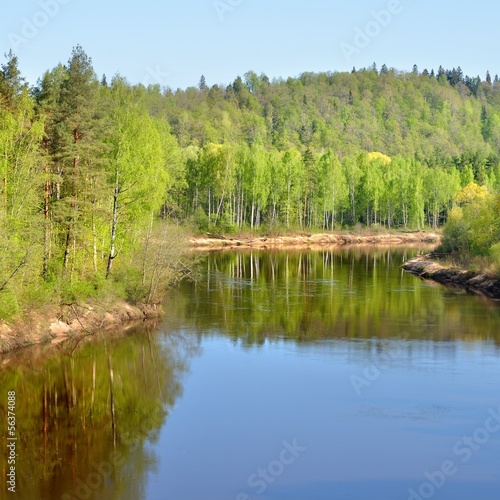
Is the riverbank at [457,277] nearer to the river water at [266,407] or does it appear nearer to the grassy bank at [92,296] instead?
the river water at [266,407]

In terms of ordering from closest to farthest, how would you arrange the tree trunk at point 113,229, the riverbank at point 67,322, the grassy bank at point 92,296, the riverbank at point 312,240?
1. the riverbank at point 67,322
2. the grassy bank at point 92,296
3. the tree trunk at point 113,229
4. the riverbank at point 312,240

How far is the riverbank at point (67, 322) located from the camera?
2650 centimetres

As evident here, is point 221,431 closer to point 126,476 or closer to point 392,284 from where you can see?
point 126,476

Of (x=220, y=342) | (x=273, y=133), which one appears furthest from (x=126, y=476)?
(x=273, y=133)

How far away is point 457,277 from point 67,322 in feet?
94.5

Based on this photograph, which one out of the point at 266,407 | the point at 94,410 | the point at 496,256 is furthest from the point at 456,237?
the point at 94,410

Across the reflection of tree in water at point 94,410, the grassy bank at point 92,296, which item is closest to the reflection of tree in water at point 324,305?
the grassy bank at point 92,296

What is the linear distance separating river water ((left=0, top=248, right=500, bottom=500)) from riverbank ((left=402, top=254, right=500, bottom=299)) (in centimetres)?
818

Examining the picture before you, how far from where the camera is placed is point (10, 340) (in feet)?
85.5

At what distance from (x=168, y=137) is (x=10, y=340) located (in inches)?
1383

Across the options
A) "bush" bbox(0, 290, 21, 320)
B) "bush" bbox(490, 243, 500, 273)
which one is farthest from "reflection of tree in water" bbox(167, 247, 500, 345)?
"bush" bbox(0, 290, 21, 320)

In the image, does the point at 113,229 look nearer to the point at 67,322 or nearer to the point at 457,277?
the point at 67,322

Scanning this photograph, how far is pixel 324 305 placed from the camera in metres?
38.0

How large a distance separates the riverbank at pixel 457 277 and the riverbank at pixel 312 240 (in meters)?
23.8
